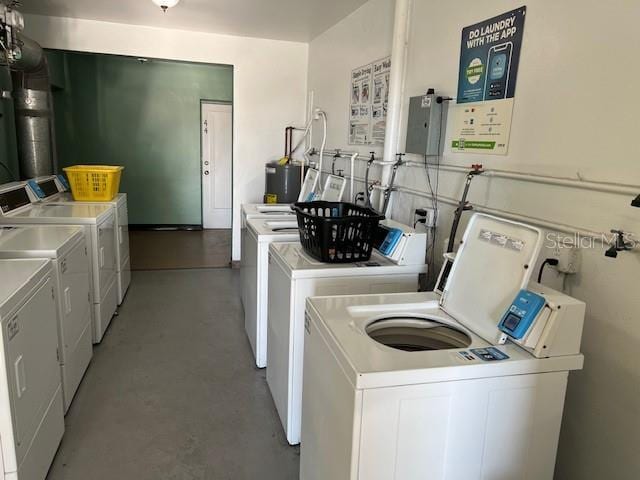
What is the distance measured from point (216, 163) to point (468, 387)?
642cm

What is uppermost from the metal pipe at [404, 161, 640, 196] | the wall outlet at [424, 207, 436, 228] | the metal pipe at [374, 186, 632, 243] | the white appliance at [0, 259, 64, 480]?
the metal pipe at [404, 161, 640, 196]

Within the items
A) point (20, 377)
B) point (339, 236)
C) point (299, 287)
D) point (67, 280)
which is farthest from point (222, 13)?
point (20, 377)

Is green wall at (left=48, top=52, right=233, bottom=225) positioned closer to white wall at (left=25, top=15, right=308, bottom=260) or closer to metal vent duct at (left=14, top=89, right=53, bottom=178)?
white wall at (left=25, top=15, right=308, bottom=260)

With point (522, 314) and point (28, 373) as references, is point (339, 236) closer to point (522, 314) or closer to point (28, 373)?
point (522, 314)

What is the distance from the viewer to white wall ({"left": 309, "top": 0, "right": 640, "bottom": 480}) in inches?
57.0

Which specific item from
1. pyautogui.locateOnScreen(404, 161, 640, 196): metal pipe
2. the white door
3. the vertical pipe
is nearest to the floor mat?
the white door

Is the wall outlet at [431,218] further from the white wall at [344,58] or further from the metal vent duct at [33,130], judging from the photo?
the metal vent duct at [33,130]

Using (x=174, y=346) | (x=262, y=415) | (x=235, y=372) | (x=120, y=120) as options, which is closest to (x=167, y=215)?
(x=120, y=120)

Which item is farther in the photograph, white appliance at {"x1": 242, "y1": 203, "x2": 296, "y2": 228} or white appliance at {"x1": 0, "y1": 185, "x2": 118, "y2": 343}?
white appliance at {"x1": 242, "y1": 203, "x2": 296, "y2": 228}

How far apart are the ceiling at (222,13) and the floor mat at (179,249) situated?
2.53 meters

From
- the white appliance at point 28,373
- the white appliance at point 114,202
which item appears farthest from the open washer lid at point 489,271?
the white appliance at point 114,202

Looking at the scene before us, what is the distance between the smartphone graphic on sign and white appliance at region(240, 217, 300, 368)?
4.34 ft

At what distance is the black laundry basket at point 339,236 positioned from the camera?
2.15 metres

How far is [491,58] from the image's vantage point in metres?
2.06
